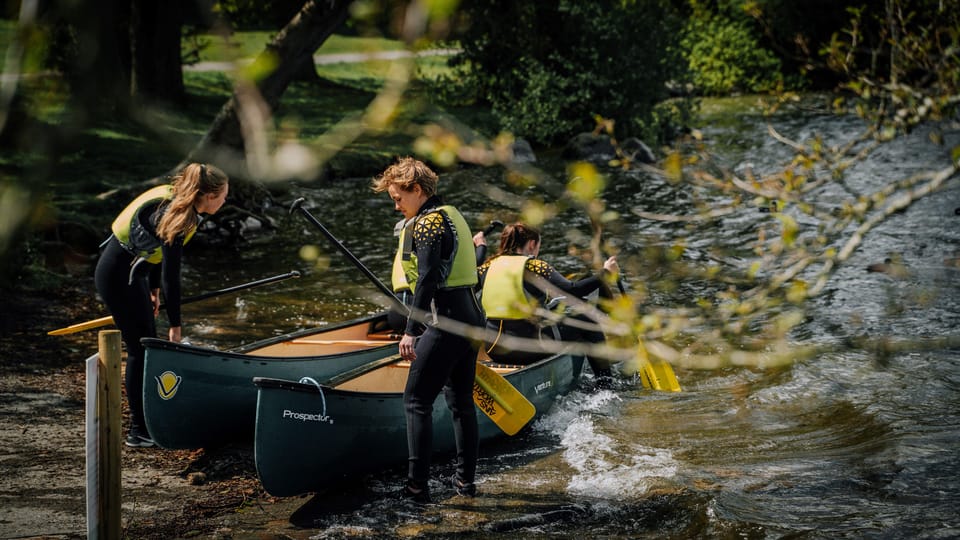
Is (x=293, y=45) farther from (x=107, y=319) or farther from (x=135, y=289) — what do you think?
(x=135, y=289)

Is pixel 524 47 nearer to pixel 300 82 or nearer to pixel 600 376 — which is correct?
pixel 300 82

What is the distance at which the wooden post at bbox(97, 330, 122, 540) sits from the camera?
4.42 m

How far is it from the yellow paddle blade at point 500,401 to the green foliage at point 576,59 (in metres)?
15.7

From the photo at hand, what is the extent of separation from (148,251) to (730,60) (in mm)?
29781

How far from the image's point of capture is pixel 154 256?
6.18 meters

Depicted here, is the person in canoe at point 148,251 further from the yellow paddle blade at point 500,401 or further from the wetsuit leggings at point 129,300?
the yellow paddle blade at point 500,401

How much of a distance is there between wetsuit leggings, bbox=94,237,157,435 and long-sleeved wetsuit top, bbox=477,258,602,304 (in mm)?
2248

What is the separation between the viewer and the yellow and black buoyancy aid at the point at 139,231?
602 centimetres

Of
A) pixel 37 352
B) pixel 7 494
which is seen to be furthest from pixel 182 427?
pixel 37 352

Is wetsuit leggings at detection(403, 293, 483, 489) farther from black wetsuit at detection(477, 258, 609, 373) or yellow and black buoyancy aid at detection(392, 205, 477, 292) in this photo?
black wetsuit at detection(477, 258, 609, 373)

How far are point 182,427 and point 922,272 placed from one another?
29.6 feet

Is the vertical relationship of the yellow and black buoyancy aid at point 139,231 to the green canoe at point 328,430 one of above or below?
above

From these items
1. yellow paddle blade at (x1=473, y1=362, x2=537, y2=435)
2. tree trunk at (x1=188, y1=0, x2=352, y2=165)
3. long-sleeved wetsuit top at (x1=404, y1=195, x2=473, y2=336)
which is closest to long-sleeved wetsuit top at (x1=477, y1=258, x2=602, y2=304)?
yellow paddle blade at (x1=473, y1=362, x2=537, y2=435)

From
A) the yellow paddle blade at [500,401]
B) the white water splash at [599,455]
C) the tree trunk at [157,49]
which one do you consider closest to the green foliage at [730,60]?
the tree trunk at [157,49]
